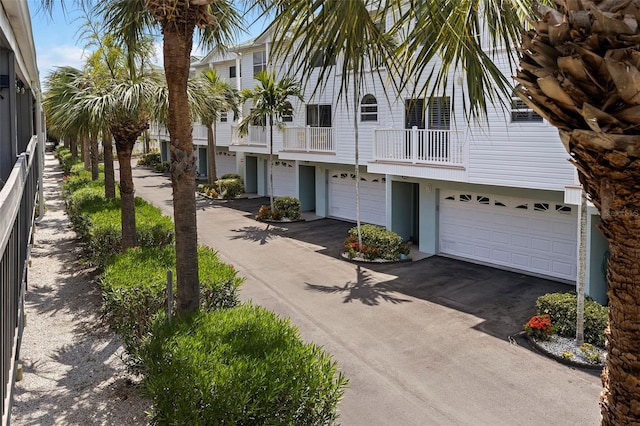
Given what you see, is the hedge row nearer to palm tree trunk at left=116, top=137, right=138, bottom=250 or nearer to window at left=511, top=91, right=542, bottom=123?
palm tree trunk at left=116, top=137, right=138, bottom=250

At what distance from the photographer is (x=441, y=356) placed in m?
10.1

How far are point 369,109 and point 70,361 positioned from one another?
15037 mm

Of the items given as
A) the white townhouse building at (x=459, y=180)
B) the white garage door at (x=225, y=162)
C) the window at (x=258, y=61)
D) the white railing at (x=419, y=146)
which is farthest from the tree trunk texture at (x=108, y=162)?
the white garage door at (x=225, y=162)

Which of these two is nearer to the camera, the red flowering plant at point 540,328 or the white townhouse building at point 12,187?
the white townhouse building at point 12,187

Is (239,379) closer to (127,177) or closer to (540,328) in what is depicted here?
(540,328)

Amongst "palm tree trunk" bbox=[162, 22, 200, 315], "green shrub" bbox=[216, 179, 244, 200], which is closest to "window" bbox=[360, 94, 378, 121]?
"green shrub" bbox=[216, 179, 244, 200]

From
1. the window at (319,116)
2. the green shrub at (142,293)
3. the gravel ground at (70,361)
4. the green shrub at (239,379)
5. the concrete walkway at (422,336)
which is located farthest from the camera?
the window at (319,116)

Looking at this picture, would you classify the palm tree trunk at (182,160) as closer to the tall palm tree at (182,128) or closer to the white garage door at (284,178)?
the tall palm tree at (182,128)

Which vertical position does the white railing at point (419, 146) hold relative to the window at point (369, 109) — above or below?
below

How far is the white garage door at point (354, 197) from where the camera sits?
2244cm

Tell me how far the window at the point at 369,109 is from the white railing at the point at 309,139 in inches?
73.1

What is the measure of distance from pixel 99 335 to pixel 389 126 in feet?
41.7

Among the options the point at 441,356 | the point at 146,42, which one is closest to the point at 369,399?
the point at 441,356

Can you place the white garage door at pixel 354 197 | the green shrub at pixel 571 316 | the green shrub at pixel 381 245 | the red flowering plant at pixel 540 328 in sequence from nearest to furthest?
the green shrub at pixel 571 316, the red flowering plant at pixel 540 328, the green shrub at pixel 381 245, the white garage door at pixel 354 197
